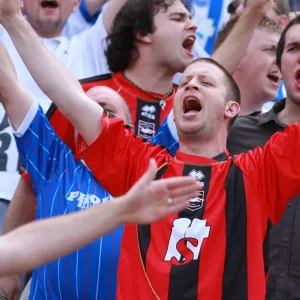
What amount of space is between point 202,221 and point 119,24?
213cm

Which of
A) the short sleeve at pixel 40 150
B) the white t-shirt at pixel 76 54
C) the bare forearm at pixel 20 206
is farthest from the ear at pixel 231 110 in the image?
the white t-shirt at pixel 76 54

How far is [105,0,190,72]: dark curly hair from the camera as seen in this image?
5461 mm

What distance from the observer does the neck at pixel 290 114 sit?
4637 millimetres

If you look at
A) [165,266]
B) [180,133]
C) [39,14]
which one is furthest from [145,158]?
[39,14]

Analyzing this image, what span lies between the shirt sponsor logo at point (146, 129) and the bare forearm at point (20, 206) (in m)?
0.77

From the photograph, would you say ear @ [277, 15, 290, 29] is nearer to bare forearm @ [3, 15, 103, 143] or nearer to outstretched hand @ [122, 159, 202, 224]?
bare forearm @ [3, 15, 103, 143]

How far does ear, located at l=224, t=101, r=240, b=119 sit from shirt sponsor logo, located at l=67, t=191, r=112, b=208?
2.09ft

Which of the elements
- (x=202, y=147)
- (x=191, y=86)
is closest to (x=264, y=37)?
(x=191, y=86)

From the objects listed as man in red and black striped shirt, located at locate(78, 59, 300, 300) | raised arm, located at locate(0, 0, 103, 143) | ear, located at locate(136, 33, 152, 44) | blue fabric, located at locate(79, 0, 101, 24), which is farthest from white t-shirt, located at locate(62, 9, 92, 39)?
man in red and black striped shirt, located at locate(78, 59, 300, 300)

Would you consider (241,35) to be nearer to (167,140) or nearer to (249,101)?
(167,140)

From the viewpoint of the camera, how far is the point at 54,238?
275 centimetres

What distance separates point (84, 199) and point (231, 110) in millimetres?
761

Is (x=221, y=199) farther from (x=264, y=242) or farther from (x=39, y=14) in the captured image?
(x=39, y=14)

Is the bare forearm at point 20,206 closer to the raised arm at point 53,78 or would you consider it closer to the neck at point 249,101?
the raised arm at point 53,78
